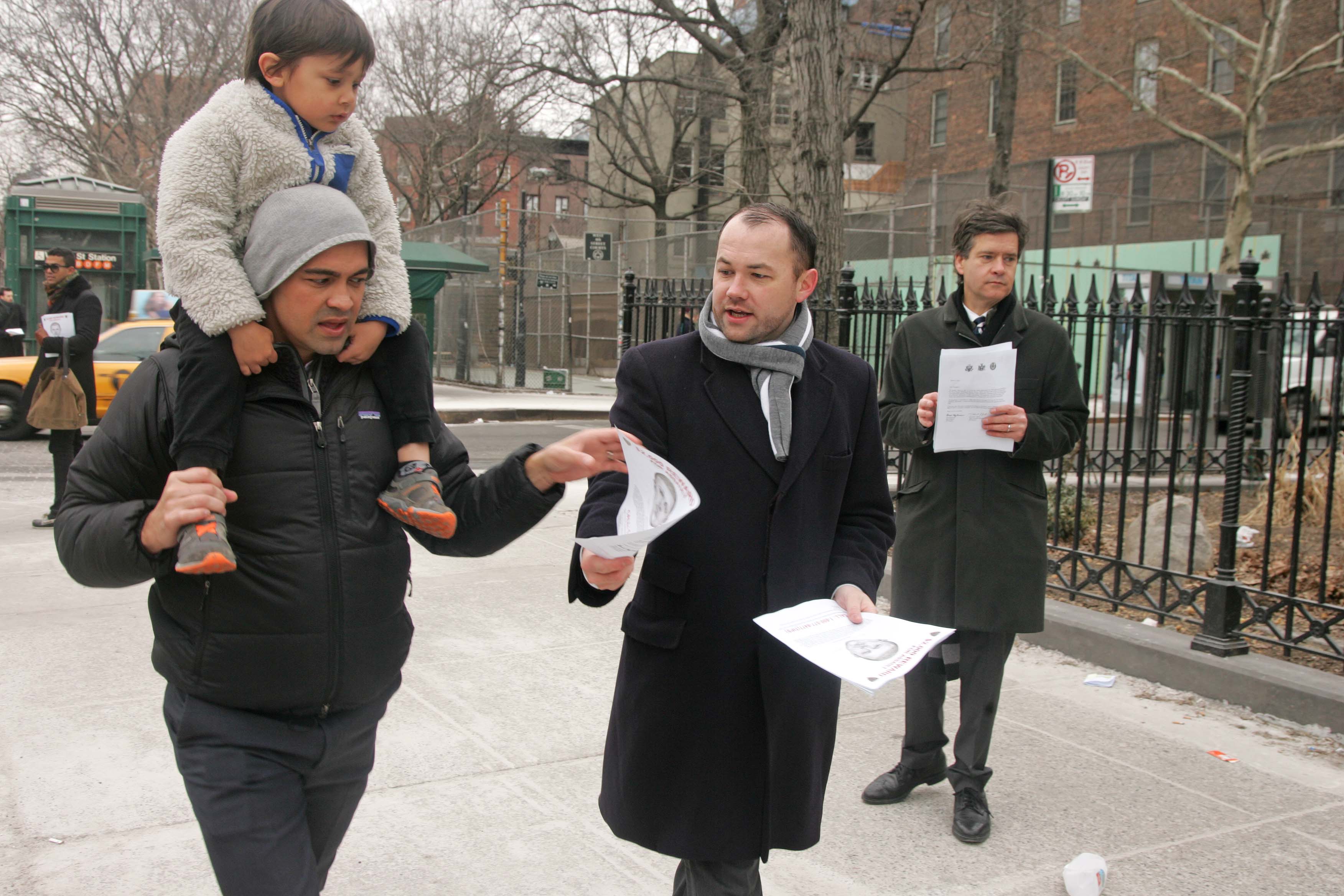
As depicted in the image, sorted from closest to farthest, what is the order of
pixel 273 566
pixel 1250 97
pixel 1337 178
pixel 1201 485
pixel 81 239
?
pixel 273 566
pixel 1201 485
pixel 81 239
pixel 1250 97
pixel 1337 178

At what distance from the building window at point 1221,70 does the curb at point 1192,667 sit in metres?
29.7

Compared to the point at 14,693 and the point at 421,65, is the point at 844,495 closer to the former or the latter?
the point at 14,693

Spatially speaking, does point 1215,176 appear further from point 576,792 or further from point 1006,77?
point 576,792

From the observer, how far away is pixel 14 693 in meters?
4.60

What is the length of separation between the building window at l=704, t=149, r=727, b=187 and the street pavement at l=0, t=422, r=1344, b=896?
73.8 ft

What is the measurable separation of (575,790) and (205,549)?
2.40 metres

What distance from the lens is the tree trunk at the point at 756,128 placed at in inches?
778

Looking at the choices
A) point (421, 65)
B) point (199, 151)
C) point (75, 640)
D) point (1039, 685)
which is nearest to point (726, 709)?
point (199, 151)

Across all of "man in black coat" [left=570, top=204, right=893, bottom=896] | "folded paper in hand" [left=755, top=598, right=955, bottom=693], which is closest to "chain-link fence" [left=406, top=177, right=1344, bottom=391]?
"man in black coat" [left=570, top=204, right=893, bottom=896]

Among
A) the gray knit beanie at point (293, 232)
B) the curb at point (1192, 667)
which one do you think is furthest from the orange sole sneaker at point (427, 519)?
the curb at point (1192, 667)

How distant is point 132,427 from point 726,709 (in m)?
1.33

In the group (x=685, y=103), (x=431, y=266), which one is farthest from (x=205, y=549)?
(x=685, y=103)

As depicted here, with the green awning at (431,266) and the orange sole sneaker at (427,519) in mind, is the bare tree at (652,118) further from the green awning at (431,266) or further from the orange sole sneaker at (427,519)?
the orange sole sneaker at (427,519)

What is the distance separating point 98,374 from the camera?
13234 mm
